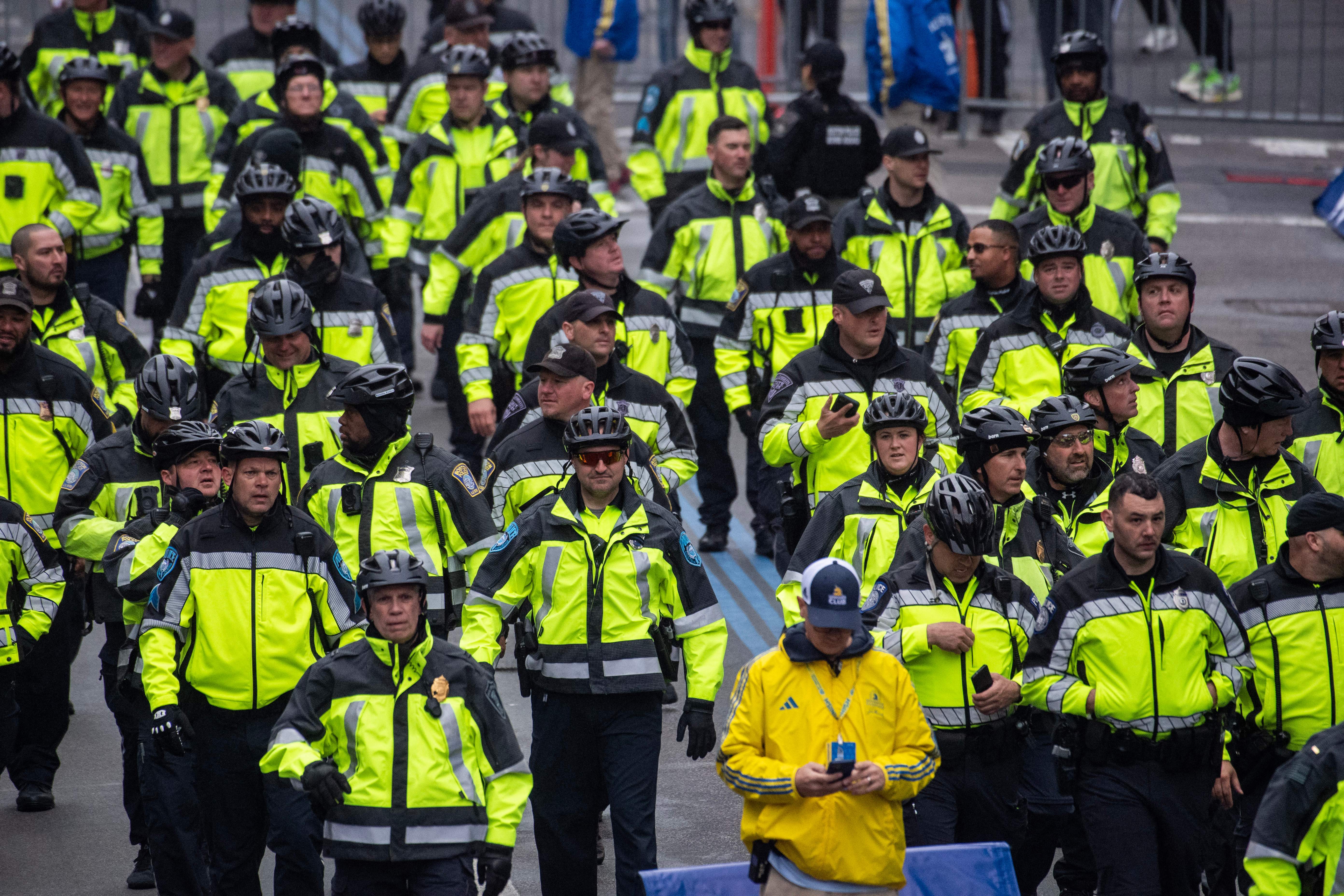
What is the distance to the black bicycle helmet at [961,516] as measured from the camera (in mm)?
7523

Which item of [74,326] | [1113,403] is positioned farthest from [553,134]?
[1113,403]

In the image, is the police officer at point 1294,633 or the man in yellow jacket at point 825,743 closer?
the man in yellow jacket at point 825,743

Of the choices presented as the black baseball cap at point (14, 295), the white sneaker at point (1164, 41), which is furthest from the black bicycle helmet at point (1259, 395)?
the white sneaker at point (1164, 41)

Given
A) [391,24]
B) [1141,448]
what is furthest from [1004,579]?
[391,24]

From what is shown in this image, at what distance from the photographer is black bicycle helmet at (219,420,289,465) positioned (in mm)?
7922

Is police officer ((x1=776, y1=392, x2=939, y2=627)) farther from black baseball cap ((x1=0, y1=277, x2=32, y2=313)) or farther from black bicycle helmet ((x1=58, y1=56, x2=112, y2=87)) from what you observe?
black bicycle helmet ((x1=58, y1=56, x2=112, y2=87))

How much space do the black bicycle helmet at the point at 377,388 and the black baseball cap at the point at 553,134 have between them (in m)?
4.40

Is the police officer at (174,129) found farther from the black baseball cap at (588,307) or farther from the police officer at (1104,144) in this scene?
the police officer at (1104,144)

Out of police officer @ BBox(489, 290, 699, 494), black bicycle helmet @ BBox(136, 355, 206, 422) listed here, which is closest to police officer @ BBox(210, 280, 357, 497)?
black bicycle helmet @ BBox(136, 355, 206, 422)

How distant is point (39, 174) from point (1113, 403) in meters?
7.97

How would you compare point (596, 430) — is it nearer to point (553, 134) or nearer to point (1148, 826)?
point (1148, 826)

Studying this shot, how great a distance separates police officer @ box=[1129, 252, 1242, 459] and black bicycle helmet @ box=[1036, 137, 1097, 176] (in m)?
1.75

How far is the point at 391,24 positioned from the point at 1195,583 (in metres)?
10.1

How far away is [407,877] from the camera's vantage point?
23.4ft
